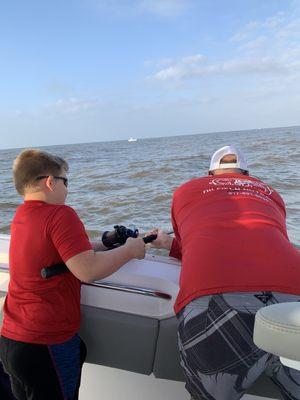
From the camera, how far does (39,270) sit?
1591 millimetres

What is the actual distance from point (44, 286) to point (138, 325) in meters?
0.41

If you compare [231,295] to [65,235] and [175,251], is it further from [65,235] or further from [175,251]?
[175,251]

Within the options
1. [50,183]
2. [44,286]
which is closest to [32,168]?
[50,183]

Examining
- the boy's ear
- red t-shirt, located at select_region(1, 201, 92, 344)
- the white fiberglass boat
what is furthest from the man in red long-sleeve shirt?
the boy's ear

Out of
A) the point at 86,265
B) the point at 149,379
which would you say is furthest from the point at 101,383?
the point at 86,265

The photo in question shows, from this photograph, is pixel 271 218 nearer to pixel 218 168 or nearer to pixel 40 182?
pixel 218 168

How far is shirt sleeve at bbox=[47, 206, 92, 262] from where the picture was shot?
1.55m

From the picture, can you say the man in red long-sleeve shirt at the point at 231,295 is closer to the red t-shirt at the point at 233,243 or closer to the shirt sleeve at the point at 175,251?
the red t-shirt at the point at 233,243

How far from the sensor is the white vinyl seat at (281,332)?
0.90 m

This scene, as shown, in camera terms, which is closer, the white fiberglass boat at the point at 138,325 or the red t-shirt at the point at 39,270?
the red t-shirt at the point at 39,270

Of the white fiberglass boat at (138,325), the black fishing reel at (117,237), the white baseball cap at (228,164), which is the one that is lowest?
the white fiberglass boat at (138,325)

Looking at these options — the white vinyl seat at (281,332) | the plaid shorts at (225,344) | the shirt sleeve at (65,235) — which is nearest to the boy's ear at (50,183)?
the shirt sleeve at (65,235)

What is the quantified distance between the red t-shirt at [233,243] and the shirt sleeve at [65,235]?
0.37 metres

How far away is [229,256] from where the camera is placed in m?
1.42
